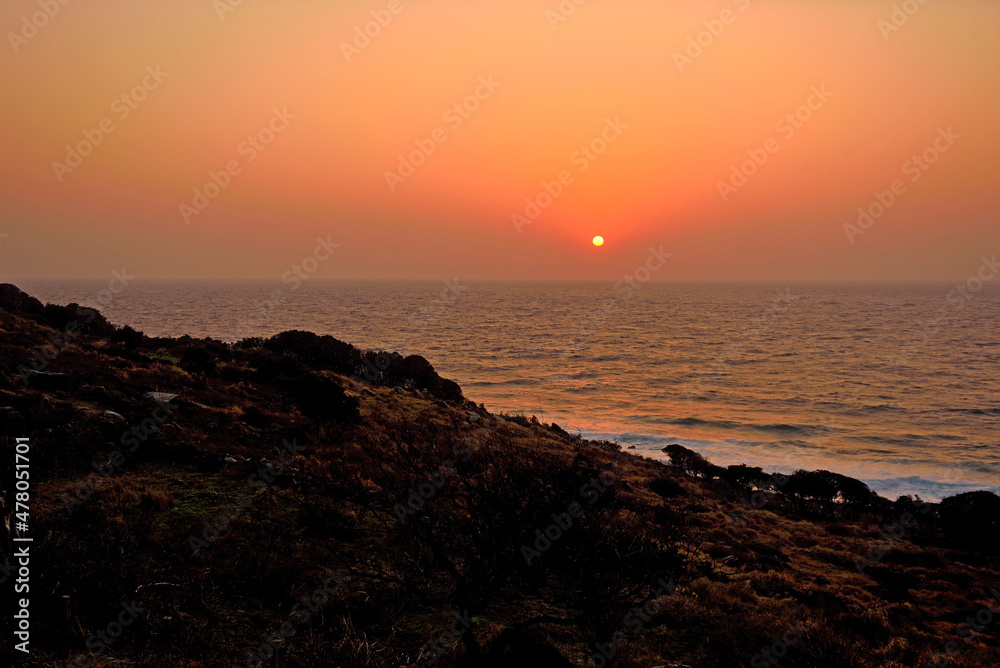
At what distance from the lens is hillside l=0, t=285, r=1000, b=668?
5.92 metres

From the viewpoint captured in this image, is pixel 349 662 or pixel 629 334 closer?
pixel 349 662

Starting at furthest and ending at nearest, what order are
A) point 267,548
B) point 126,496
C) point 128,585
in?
point 126,496 → point 267,548 → point 128,585

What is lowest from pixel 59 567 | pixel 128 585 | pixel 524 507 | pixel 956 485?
pixel 956 485

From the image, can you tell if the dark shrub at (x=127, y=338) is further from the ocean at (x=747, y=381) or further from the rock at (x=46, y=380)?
the ocean at (x=747, y=381)

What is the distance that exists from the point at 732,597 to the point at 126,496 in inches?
486

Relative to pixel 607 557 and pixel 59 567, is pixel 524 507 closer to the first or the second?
pixel 607 557

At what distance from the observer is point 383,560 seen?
347 inches

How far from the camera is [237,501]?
981 cm

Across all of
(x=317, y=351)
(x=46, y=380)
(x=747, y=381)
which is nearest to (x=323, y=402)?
(x=46, y=380)

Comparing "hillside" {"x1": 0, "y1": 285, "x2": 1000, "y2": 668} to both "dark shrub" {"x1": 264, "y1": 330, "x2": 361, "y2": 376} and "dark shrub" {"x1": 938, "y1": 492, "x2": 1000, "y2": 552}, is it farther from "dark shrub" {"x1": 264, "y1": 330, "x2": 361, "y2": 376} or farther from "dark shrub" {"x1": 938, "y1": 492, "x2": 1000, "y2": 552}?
"dark shrub" {"x1": 264, "y1": 330, "x2": 361, "y2": 376}

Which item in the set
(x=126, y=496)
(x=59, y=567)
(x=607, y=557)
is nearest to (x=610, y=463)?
(x=607, y=557)

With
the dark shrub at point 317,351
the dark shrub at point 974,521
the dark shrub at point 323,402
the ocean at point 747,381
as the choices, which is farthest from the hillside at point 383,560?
the ocean at point 747,381

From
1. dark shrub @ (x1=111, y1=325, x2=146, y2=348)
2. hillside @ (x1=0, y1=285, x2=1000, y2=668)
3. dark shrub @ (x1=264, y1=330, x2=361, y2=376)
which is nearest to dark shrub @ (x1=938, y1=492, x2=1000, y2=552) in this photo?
hillside @ (x1=0, y1=285, x2=1000, y2=668)

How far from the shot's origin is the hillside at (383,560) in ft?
19.4
